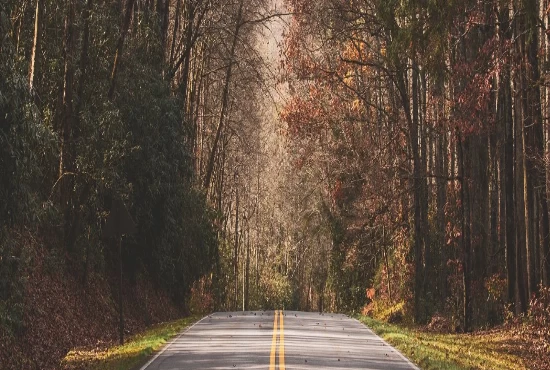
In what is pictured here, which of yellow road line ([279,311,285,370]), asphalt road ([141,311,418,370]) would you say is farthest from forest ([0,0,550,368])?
yellow road line ([279,311,285,370])

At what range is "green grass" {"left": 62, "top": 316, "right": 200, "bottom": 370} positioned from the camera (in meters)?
19.8

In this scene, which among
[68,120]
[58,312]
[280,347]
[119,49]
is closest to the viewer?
[280,347]

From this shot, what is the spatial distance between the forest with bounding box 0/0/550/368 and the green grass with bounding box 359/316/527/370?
46.1 inches

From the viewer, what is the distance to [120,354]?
70.9 feet

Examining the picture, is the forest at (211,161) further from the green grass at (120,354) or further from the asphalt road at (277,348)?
the asphalt road at (277,348)

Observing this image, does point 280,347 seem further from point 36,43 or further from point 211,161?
point 211,161

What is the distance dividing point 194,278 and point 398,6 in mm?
19487

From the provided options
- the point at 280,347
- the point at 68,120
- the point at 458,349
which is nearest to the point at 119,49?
the point at 68,120

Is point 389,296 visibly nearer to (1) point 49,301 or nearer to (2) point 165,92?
(2) point 165,92

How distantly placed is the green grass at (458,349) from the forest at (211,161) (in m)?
1.17

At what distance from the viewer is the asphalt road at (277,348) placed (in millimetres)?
19547

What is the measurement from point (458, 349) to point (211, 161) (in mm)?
23584

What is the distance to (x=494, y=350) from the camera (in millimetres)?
25297

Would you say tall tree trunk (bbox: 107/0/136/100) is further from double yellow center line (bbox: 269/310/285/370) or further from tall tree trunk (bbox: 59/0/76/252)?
double yellow center line (bbox: 269/310/285/370)
